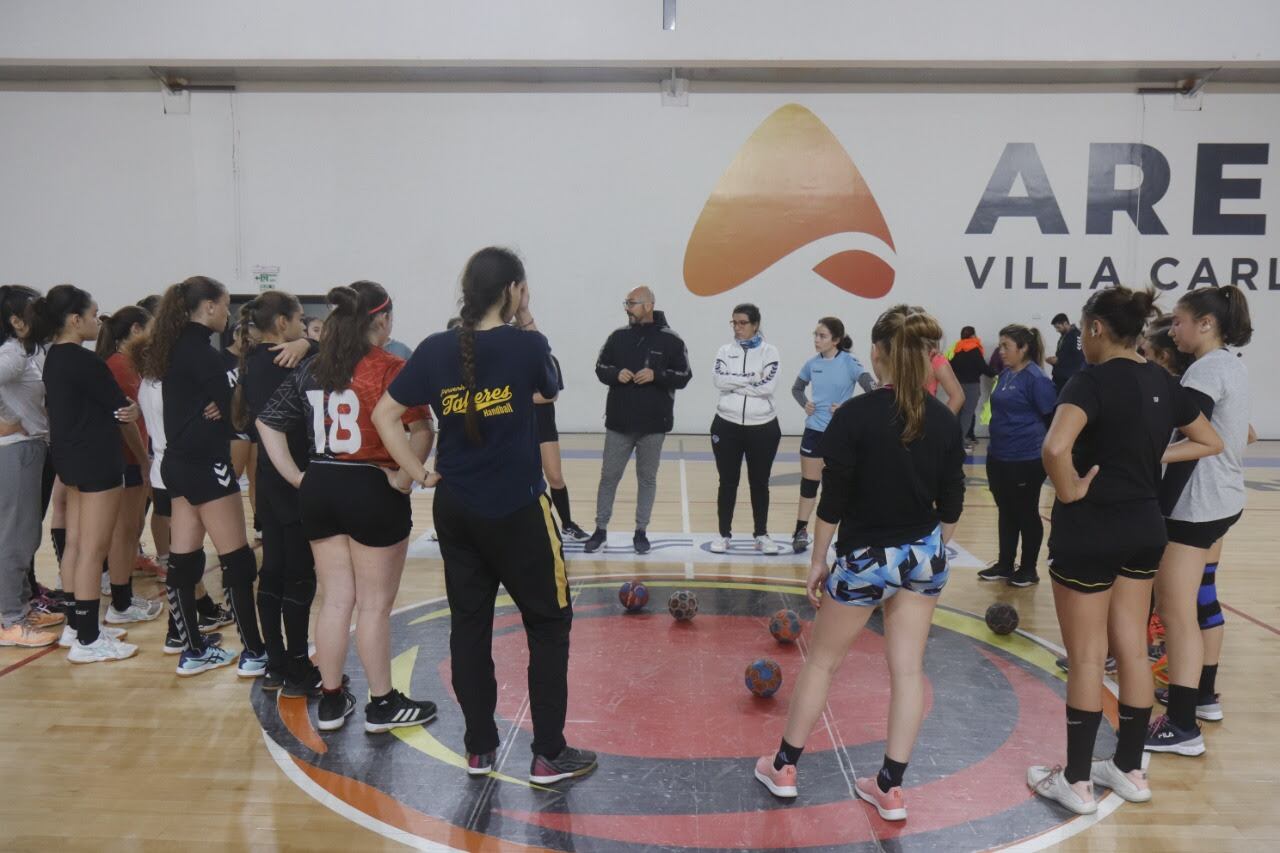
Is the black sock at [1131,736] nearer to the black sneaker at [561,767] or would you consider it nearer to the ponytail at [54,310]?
the black sneaker at [561,767]

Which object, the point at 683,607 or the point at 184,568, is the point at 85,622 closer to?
the point at 184,568

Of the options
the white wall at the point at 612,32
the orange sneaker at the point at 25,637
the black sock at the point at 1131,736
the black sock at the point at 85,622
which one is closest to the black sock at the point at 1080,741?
the black sock at the point at 1131,736

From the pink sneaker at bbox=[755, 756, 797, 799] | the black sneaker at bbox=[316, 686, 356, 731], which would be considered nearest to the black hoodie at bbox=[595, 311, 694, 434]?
the black sneaker at bbox=[316, 686, 356, 731]

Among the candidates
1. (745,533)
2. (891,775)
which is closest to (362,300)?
(891,775)

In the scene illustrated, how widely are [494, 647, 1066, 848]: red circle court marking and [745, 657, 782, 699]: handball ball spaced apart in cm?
63

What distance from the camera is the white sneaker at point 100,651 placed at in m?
4.30

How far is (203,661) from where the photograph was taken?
4.20 meters

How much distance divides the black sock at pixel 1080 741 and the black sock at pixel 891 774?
0.58 meters

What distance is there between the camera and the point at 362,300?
3215 millimetres

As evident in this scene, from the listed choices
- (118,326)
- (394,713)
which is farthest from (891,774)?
(118,326)

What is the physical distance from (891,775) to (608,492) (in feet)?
12.4

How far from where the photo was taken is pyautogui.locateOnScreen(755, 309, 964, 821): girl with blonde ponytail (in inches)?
107

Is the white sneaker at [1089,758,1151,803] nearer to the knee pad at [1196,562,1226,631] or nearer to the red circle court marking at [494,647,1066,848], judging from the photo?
the red circle court marking at [494,647,1066,848]

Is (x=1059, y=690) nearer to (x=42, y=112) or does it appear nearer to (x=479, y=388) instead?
(x=479, y=388)
